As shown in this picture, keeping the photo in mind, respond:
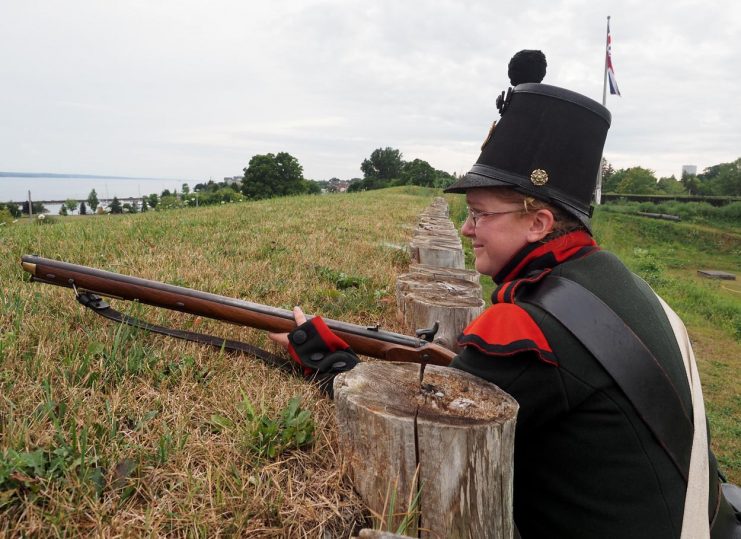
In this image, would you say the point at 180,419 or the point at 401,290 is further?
the point at 401,290

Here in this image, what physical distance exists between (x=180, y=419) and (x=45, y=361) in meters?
0.84

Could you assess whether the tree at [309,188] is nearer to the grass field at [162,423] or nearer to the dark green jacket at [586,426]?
the grass field at [162,423]

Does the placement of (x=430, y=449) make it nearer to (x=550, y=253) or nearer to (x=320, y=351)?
(x=550, y=253)

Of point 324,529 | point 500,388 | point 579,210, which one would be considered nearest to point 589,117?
point 579,210

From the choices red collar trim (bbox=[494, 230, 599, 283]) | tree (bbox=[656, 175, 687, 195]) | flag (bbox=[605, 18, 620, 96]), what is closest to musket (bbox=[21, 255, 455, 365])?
red collar trim (bbox=[494, 230, 599, 283])

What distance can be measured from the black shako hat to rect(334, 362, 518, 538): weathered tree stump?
883 millimetres

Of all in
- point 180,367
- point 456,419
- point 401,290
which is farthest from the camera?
point 401,290

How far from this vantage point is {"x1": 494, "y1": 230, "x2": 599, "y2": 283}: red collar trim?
2184mm

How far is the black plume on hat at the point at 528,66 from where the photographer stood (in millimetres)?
2613

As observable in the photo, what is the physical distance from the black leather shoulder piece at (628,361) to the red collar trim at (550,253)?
1.15 feet

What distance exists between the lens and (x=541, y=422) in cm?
185

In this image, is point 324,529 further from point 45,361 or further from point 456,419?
point 45,361

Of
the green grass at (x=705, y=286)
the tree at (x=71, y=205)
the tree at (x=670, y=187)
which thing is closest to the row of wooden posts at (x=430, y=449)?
the green grass at (x=705, y=286)

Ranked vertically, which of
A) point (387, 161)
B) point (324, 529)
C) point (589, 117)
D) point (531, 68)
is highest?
point (387, 161)
